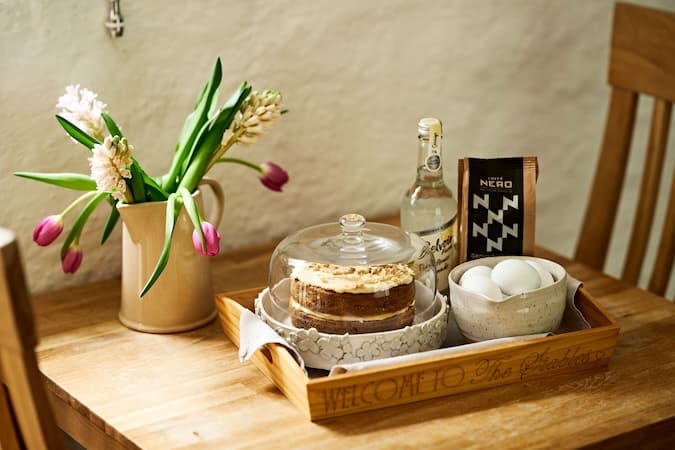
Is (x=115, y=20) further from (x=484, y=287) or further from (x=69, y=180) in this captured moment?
(x=484, y=287)

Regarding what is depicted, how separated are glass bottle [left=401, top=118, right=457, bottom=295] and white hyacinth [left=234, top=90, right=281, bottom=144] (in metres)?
0.21

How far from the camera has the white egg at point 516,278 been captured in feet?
3.87

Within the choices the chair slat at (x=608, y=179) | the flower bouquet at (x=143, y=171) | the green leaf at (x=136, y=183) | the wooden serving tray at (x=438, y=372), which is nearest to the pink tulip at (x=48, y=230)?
the flower bouquet at (x=143, y=171)

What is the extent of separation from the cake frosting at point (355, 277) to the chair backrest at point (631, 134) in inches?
29.4

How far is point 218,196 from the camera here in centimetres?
138

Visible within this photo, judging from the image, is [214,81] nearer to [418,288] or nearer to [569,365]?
[418,288]

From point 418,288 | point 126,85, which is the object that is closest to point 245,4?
point 126,85

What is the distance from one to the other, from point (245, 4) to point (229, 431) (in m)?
0.75

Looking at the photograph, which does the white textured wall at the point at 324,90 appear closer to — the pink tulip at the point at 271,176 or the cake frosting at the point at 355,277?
Result: the pink tulip at the point at 271,176

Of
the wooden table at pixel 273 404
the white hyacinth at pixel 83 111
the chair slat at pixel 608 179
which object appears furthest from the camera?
the chair slat at pixel 608 179

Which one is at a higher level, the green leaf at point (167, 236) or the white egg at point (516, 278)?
the green leaf at point (167, 236)

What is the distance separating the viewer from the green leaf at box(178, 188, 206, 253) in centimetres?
121

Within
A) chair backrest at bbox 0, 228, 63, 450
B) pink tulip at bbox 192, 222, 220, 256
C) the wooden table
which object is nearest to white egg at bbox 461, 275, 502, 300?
the wooden table

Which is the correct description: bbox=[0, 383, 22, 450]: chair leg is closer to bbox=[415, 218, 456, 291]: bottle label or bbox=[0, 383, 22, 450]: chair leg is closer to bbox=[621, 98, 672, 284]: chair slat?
bbox=[415, 218, 456, 291]: bottle label
